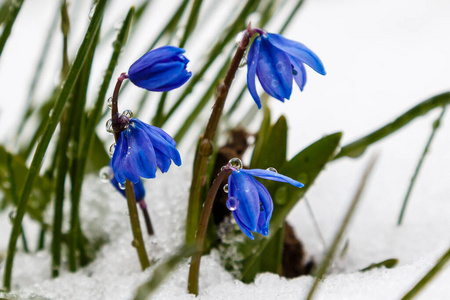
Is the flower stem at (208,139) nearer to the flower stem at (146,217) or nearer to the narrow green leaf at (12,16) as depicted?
the flower stem at (146,217)

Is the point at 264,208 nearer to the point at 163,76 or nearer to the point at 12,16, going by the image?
the point at 163,76

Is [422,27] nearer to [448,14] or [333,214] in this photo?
[448,14]

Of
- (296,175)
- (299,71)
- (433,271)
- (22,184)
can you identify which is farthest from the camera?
(22,184)

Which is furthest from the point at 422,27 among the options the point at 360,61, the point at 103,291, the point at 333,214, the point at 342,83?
the point at 103,291

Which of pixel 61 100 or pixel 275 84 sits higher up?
pixel 275 84

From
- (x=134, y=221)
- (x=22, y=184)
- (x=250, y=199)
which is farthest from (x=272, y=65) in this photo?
(x=22, y=184)

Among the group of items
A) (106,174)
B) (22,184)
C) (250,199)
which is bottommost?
(22,184)

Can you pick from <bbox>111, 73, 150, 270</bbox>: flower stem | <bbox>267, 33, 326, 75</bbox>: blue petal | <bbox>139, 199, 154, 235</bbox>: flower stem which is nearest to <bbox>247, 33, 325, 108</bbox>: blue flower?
<bbox>267, 33, 326, 75</bbox>: blue petal

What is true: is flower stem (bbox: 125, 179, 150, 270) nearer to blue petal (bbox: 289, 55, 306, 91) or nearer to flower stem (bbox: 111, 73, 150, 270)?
flower stem (bbox: 111, 73, 150, 270)
